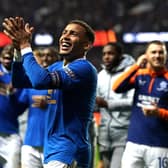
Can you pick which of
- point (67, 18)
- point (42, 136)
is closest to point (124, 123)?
point (42, 136)

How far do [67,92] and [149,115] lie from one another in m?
Result: 1.81

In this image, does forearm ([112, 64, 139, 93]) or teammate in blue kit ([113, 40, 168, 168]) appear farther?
forearm ([112, 64, 139, 93])

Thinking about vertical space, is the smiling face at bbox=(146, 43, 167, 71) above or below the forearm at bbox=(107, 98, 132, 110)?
above

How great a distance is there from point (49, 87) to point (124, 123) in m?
3.12

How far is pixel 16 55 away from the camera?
5547mm

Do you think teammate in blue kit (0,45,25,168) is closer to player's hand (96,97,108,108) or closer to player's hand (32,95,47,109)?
player's hand (32,95,47,109)

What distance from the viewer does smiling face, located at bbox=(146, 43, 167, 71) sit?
23.7ft

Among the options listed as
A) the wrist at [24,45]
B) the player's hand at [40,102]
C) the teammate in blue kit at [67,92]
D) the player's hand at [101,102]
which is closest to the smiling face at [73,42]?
the teammate in blue kit at [67,92]

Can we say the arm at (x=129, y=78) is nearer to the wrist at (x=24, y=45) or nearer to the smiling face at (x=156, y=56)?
the smiling face at (x=156, y=56)

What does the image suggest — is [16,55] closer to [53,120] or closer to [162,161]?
[53,120]

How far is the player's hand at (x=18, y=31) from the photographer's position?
521 cm

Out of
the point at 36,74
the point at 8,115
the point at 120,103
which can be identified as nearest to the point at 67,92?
the point at 36,74

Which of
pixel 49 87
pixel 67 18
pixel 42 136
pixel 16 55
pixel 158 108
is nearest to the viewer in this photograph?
pixel 49 87

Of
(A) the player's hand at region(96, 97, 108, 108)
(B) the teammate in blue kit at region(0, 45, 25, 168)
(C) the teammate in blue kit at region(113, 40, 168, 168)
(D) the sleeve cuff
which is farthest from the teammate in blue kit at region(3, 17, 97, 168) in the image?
(B) the teammate in blue kit at region(0, 45, 25, 168)
